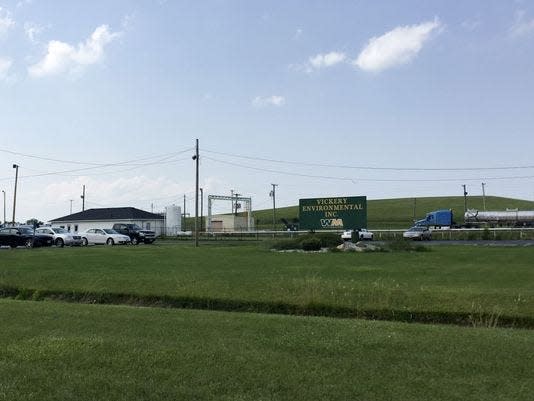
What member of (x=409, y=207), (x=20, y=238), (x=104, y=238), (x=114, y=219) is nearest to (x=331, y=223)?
(x=104, y=238)

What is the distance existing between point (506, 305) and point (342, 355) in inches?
215

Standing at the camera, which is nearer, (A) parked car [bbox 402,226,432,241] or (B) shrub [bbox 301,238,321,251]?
(B) shrub [bbox 301,238,321,251]

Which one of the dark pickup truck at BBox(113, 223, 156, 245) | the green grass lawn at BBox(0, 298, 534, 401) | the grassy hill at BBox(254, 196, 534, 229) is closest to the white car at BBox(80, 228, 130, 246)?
the dark pickup truck at BBox(113, 223, 156, 245)

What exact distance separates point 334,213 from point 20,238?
77.9ft

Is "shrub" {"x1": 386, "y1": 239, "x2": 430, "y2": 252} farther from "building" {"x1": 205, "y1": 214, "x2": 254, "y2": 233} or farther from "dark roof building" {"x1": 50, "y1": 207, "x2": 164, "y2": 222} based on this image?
"dark roof building" {"x1": 50, "y1": 207, "x2": 164, "y2": 222}

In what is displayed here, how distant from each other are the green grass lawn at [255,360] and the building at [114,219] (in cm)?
6763

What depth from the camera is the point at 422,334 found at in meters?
8.45

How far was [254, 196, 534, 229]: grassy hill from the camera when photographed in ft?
355

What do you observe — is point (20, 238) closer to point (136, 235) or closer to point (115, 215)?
point (136, 235)

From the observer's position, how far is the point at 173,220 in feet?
258

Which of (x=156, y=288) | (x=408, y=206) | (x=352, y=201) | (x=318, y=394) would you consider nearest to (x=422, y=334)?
(x=318, y=394)

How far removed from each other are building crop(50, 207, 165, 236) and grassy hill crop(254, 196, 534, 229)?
29.2m

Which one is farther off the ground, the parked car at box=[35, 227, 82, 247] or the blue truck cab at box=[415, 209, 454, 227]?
the blue truck cab at box=[415, 209, 454, 227]

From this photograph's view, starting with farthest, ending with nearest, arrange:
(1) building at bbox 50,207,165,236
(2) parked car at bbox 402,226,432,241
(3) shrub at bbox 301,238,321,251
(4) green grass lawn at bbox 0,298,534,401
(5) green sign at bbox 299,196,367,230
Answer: (1) building at bbox 50,207,165,236 < (2) parked car at bbox 402,226,432,241 < (5) green sign at bbox 299,196,367,230 < (3) shrub at bbox 301,238,321,251 < (4) green grass lawn at bbox 0,298,534,401
